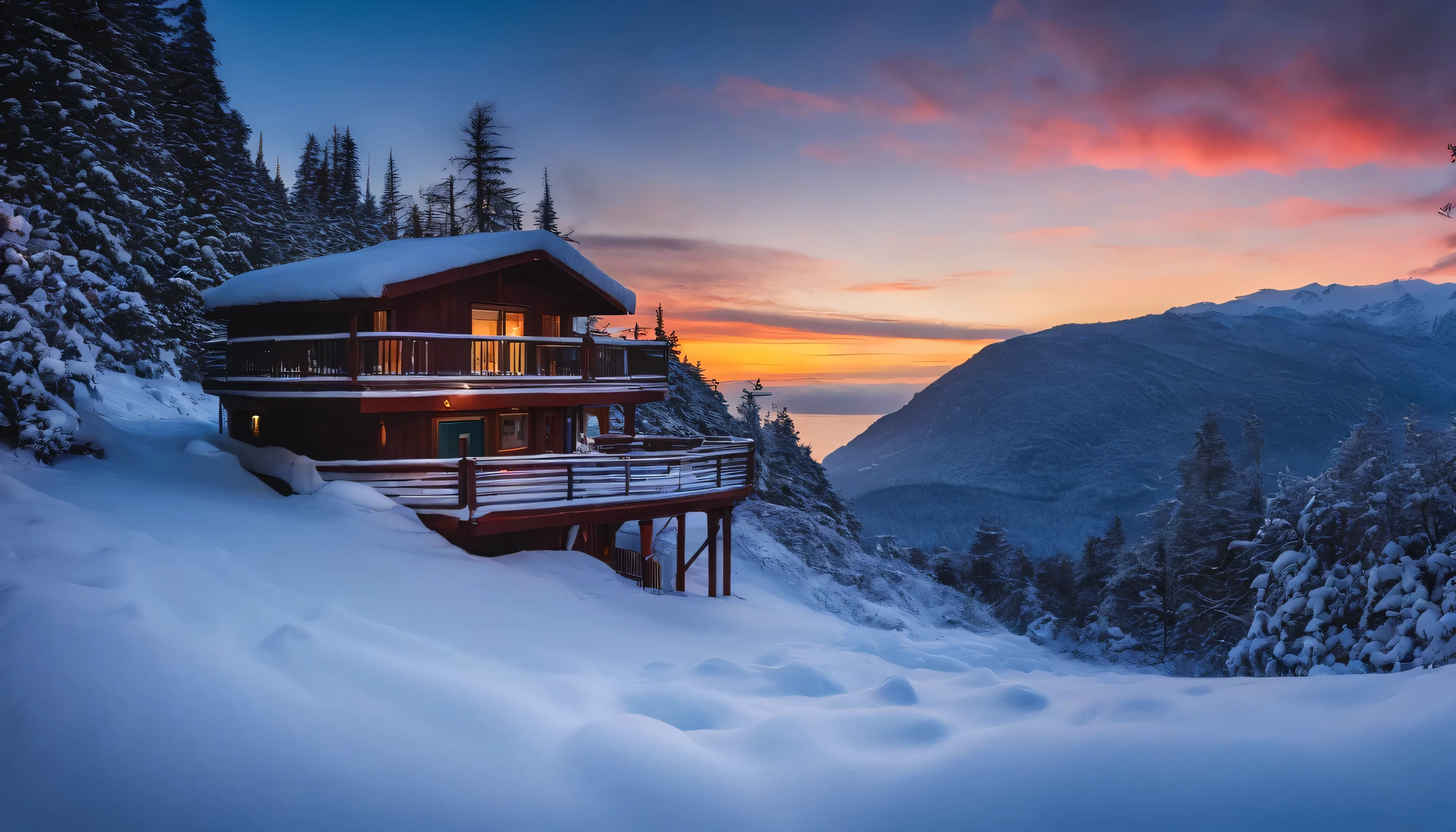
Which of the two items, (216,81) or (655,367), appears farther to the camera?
(216,81)

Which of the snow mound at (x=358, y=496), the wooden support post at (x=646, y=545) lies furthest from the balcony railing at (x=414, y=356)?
the wooden support post at (x=646, y=545)

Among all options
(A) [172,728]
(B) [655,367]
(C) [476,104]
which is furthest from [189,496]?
(C) [476,104]

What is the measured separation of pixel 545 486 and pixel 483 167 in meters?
28.5

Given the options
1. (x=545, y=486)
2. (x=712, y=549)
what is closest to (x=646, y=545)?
(x=712, y=549)

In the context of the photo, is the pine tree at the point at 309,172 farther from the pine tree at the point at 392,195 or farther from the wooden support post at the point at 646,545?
the wooden support post at the point at 646,545

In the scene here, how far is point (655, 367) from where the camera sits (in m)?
20.3

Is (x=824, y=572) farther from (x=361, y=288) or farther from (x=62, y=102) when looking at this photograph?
(x=62, y=102)

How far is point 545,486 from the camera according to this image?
14297 mm

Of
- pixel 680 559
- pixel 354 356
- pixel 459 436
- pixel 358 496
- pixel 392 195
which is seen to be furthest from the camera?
pixel 392 195

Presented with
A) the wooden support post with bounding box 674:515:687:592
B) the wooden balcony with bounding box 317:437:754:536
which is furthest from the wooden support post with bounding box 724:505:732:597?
the wooden support post with bounding box 674:515:687:592

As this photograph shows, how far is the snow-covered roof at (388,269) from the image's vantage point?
50.3ft

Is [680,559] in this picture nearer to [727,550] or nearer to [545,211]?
[727,550]

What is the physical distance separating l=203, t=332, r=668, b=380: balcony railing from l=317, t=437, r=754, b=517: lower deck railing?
238cm

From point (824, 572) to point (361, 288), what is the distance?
20920mm
